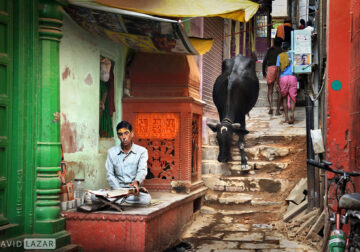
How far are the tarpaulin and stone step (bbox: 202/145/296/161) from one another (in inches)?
151

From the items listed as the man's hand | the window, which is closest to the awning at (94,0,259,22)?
the window

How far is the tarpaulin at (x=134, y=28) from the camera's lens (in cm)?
560

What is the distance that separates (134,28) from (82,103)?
4.01 ft

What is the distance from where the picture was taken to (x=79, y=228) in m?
5.58

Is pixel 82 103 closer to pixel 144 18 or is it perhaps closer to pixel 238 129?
pixel 144 18

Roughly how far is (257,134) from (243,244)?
15.4ft

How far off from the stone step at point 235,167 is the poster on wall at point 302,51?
1971mm

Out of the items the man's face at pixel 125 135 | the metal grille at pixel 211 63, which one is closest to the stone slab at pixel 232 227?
the man's face at pixel 125 135

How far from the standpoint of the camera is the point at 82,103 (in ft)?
21.4

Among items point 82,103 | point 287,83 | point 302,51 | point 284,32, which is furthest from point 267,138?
point 284,32

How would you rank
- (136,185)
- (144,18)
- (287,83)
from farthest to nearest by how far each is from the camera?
(287,83) → (136,185) → (144,18)

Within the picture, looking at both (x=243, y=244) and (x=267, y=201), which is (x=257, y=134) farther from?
(x=243, y=244)

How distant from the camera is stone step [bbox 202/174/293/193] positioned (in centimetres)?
950

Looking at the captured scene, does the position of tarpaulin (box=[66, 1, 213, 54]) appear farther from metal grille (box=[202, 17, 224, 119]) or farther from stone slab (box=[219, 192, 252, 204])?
metal grille (box=[202, 17, 224, 119])
